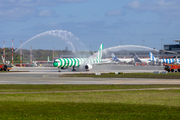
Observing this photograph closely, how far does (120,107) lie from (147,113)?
3.28 meters

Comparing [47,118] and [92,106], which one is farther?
[92,106]

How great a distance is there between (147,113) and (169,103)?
5.86 meters

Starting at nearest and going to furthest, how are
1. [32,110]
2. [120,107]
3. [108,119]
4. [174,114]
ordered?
[108,119], [174,114], [32,110], [120,107]

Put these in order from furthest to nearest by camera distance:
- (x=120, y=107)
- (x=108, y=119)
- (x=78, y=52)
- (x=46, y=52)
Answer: (x=46, y=52), (x=78, y=52), (x=120, y=107), (x=108, y=119)

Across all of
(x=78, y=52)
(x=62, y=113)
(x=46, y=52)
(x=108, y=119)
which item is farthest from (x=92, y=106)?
(x=46, y=52)

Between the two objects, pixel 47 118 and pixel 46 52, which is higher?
pixel 46 52

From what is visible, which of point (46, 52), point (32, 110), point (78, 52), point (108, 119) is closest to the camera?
point (108, 119)

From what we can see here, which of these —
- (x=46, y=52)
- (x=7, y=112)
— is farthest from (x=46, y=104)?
→ (x=46, y=52)

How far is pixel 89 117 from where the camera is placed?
19.4 metres

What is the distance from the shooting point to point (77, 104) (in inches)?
998

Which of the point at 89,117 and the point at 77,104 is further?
the point at 77,104

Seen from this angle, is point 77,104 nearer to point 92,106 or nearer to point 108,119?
point 92,106

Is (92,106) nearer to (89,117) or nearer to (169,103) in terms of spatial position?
(89,117)

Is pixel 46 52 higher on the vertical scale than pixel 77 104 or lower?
higher
